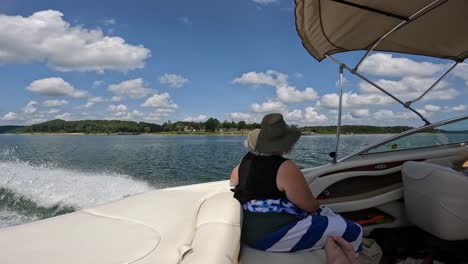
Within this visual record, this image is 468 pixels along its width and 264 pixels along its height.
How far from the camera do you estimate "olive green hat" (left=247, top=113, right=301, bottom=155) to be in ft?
5.32

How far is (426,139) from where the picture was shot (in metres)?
2.84

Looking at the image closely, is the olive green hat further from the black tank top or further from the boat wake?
the boat wake

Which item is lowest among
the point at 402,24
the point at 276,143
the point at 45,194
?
the point at 45,194

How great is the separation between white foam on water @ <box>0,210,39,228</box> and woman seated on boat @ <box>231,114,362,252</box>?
177 inches

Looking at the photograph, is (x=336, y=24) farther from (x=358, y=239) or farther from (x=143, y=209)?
(x=143, y=209)

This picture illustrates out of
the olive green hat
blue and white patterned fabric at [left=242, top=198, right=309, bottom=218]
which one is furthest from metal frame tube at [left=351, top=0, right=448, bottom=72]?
blue and white patterned fabric at [left=242, top=198, right=309, bottom=218]

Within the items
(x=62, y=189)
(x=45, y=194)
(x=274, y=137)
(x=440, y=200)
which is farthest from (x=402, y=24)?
(x=62, y=189)

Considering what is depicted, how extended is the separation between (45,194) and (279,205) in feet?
19.4

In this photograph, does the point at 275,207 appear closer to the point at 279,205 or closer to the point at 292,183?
the point at 279,205

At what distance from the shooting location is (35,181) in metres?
7.05

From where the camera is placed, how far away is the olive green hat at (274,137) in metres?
1.62

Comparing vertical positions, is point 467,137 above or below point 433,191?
above

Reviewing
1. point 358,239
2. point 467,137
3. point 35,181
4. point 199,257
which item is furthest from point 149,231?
point 35,181

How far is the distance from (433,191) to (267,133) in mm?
1145
